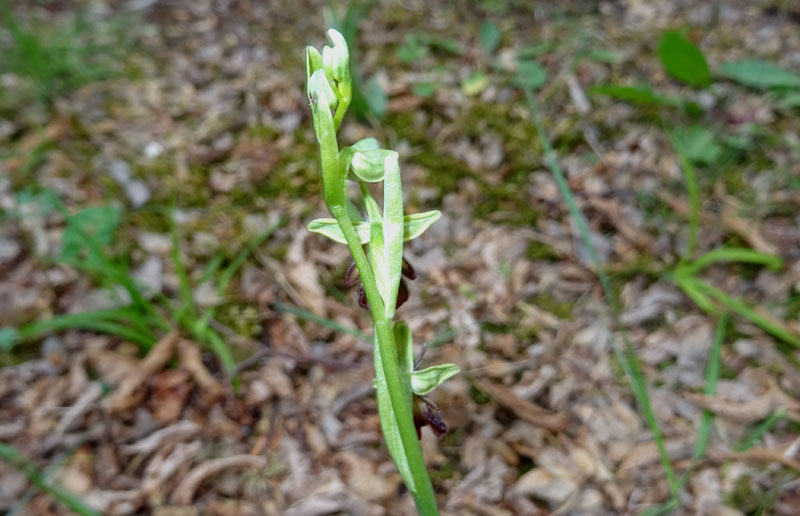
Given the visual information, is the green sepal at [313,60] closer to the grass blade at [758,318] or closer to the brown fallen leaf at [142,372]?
the brown fallen leaf at [142,372]

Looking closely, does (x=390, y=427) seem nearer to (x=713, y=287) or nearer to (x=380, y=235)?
(x=380, y=235)

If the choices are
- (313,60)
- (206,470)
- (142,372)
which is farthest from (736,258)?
(142,372)

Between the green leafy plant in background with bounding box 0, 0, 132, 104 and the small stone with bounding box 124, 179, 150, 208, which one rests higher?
the green leafy plant in background with bounding box 0, 0, 132, 104

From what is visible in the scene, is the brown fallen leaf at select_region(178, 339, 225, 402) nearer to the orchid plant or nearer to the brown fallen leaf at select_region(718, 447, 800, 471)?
the orchid plant

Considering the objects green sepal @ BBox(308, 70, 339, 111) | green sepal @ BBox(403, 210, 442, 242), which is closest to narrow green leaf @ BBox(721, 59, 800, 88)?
green sepal @ BBox(403, 210, 442, 242)

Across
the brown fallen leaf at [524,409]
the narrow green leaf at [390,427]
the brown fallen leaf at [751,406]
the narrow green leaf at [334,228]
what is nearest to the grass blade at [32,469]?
the narrow green leaf at [390,427]

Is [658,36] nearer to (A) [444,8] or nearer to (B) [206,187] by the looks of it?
(A) [444,8]
